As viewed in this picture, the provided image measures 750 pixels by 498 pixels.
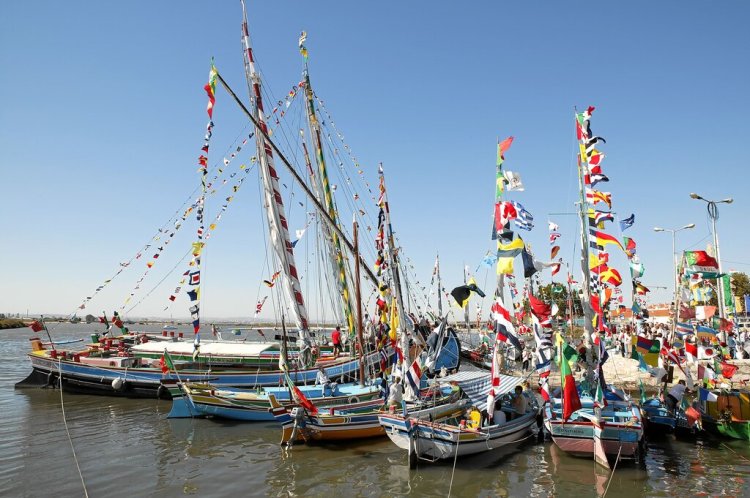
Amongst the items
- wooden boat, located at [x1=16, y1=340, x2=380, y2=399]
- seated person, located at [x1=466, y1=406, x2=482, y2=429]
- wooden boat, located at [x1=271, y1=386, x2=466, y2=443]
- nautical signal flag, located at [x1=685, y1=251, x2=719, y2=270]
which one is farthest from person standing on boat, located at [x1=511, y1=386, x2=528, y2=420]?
nautical signal flag, located at [x1=685, y1=251, x2=719, y2=270]

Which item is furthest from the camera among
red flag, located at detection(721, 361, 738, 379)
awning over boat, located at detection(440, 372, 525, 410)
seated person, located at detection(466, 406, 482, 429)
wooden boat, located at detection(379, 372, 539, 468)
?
red flag, located at detection(721, 361, 738, 379)

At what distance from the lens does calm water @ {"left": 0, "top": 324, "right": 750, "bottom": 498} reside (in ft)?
54.0

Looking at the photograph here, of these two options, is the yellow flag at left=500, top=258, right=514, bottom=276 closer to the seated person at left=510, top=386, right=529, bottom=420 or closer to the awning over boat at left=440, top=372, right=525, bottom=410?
the awning over boat at left=440, top=372, right=525, bottom=410

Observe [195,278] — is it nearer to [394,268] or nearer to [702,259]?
[394,268]

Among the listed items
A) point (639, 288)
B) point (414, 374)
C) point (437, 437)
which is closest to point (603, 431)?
point (437, 437)

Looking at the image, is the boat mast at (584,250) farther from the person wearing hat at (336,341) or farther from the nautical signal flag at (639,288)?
the person wearing hat at (336,341)

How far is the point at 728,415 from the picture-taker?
2073cm

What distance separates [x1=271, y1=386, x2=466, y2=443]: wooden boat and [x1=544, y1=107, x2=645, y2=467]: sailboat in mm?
4247

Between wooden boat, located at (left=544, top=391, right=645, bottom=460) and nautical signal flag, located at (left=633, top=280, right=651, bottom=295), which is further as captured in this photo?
nautical signal flag, located at (left=633, top=280, right=651, bottom=295)

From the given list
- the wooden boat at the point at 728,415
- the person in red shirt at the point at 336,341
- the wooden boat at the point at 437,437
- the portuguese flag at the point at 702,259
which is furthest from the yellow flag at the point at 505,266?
the person in red shirt at the point at 336,341

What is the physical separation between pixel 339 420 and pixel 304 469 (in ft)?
9.02

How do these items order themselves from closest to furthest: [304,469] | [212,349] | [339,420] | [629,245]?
[304,469] → [339,420] → [629,245] → [212,349]

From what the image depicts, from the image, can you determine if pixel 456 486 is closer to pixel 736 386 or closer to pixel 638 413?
pixel 638 413

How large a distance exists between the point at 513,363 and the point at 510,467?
26.3m
